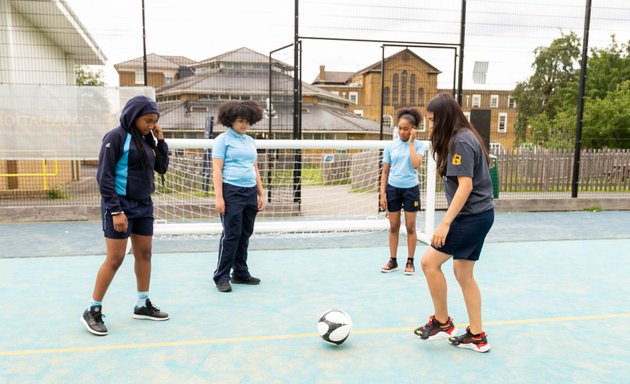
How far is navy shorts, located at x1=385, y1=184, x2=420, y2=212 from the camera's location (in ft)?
18.4

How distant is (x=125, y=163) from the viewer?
3820mm

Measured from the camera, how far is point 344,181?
901 centimetres

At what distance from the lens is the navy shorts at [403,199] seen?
5.59 metres

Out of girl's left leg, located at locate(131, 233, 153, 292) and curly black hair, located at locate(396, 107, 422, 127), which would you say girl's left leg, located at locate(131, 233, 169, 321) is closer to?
girl's left leg, located at locate(131, 233, 153, 292)

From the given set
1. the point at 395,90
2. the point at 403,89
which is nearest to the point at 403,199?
the point at 403,89

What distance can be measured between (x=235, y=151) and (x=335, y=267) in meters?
1.97

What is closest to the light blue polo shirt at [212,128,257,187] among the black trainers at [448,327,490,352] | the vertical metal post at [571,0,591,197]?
the black trainers at [448,327,490,352]

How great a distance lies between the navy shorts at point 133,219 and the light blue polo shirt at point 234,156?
3.34ft

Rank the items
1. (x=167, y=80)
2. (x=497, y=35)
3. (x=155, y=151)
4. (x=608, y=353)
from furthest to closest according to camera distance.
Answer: (x=167, y=80) < (x=497, y=35) < (x=155, y=151) < (x=608, y=353)

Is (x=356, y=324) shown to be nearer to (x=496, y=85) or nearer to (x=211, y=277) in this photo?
(x=211, y=277)

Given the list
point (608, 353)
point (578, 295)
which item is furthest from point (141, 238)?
point (578, 295)

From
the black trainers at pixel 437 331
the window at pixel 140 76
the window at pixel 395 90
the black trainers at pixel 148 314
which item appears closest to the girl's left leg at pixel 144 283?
the black trainers at pixel 148 314

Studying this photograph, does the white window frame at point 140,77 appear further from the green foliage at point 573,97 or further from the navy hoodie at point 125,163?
the green foliage at point 573,97

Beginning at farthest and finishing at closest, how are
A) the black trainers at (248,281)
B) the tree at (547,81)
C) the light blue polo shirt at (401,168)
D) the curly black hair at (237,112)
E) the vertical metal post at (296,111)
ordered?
the tree at (547,81) < the vertical metal post at (296,111) < the light blue polo shirt at (401,168) < the black trainers at (248,281) < the curly black hair at (237,112)
